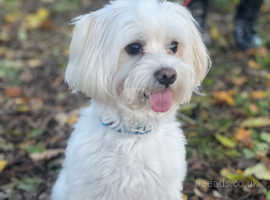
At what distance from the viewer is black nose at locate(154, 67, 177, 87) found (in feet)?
7.36

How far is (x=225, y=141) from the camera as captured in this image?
3.72 meters

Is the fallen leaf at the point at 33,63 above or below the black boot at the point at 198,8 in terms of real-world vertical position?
below

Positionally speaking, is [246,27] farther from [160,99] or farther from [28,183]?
[28,183]

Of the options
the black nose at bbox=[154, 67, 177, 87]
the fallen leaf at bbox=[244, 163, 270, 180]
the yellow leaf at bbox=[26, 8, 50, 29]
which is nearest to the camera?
the black nose at bbox=[154, 67, 177, 87]

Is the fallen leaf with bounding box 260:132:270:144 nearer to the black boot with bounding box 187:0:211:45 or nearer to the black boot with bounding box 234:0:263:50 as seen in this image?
the black boot with bounding box 187:0:211:45

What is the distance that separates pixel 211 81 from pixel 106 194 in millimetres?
2902

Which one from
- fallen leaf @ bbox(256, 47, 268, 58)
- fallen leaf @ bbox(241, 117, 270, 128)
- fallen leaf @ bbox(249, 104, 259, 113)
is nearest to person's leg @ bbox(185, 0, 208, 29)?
fallen leaf @ bbox(256, 47, 268, 58)

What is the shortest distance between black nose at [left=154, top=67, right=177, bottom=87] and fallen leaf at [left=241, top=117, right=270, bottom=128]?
1.97 m

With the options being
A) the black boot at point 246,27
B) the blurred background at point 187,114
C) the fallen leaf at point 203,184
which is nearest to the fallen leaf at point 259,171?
the blurred background at point 187,114

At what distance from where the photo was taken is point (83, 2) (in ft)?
24.6

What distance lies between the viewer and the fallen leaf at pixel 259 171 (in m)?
3.18

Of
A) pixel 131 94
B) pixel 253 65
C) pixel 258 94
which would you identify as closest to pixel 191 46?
pixel 131 94

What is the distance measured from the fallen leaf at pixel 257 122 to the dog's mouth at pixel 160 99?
186 centimetres

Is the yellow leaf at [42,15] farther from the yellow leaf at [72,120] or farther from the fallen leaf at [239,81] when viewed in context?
the fallen leaf at [239,81]
